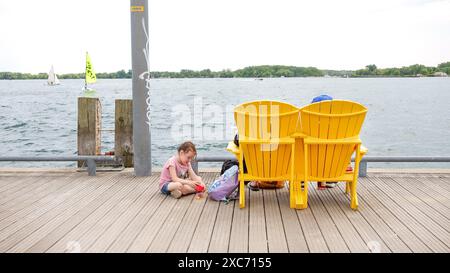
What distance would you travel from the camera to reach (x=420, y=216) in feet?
15.3

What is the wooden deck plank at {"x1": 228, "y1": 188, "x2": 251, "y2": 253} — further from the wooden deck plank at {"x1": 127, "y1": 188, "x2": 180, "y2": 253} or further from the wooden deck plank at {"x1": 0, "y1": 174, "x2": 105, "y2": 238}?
the wooden deck plank at {"x1": 0, "y1": 174, "x2": 105, "y2": 238}

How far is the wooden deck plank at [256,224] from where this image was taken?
385cm

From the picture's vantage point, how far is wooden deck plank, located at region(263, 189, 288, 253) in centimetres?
385

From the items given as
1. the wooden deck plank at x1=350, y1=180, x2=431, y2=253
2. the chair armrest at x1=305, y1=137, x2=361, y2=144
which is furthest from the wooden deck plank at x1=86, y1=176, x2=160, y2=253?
the wooden deck plank at x1=350, y1=180, x2=431, y2=253

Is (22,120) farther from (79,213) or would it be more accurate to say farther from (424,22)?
(79,213)

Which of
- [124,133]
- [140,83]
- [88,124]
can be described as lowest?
[124,133]

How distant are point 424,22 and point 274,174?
10787 mm

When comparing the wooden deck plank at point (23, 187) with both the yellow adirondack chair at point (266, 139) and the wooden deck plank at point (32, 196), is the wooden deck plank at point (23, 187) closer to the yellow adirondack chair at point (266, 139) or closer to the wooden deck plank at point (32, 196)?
the wooden deck plank at point (32, 196)

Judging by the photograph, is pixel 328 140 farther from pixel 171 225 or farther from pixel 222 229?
pixel 171 225

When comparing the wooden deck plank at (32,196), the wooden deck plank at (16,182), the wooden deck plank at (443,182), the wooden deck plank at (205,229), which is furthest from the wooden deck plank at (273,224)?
the wooden deck plank at (16,182)

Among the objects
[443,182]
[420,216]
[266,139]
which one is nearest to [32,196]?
[266,139]

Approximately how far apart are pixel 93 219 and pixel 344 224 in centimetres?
239

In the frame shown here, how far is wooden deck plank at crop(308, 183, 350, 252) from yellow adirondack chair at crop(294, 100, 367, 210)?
17 cm

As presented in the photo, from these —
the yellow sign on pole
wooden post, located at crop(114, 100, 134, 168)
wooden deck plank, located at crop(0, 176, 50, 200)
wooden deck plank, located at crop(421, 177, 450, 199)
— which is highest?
the yellow sign on pole
